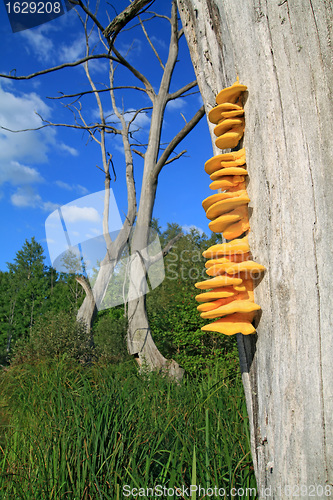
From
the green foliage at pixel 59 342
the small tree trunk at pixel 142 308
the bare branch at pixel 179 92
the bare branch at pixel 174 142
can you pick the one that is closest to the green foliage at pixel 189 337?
the small tree trunk at pixel 142 308

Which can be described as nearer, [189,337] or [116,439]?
[116,439]

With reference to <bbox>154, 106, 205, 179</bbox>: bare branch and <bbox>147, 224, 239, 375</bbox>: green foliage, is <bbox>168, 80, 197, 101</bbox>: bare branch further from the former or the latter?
<bbox>147, 224, 239, 375</bbox>: green foliage

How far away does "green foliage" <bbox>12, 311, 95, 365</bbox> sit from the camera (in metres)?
6.72

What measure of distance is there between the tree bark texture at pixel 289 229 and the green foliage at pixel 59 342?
19.9ft

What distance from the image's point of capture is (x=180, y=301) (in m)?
8.82

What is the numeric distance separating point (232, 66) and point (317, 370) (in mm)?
1113

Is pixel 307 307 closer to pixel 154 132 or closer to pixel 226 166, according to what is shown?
pixel 226 166

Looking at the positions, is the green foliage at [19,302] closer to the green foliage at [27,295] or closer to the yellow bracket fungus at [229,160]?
Answer: the green foliage at [27,295]

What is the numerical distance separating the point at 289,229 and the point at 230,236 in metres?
0.25

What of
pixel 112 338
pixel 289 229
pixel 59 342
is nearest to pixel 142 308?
pixel 59 342

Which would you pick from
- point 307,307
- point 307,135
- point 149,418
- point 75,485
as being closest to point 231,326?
point 307,307

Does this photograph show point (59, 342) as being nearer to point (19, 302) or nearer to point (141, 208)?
point (141, 208)

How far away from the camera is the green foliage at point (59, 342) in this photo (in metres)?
6.72

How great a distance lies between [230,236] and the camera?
1.26 meters
